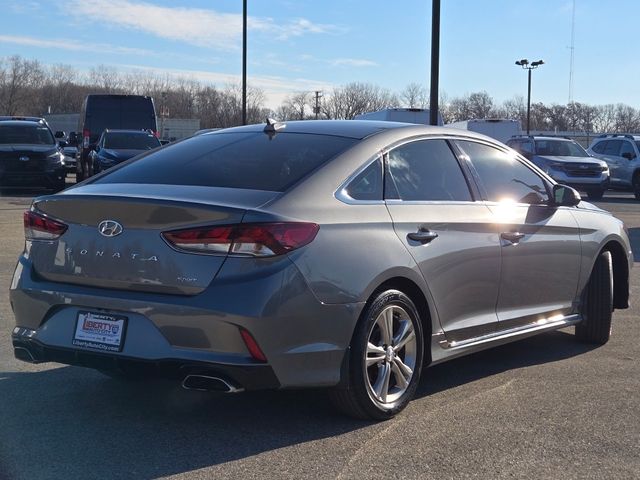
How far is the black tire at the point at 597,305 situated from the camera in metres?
6.75

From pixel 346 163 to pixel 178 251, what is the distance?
1155 mm

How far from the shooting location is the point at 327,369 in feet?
14.5

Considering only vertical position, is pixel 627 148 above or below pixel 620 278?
above

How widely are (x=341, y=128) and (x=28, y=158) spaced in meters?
17.2

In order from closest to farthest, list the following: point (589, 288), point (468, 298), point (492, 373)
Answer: point (468, 298) → point (492, 373) → point (589, 288)

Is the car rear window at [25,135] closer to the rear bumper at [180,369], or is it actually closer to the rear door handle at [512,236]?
the rear door handle at [512,236]

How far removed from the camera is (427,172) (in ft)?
17.8

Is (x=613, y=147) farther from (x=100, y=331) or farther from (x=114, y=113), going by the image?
(x=100, y=331)

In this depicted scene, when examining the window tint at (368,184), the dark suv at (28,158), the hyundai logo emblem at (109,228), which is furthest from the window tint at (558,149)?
the hyundai logo emblem at (109,228)

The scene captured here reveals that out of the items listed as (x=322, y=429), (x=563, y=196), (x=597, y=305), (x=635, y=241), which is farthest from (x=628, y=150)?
(x=322, y=429)

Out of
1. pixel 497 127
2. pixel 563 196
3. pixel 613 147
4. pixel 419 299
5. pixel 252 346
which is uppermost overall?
pixel 497 127

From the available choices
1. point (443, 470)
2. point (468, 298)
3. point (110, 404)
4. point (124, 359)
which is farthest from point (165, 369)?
point (468, 298)

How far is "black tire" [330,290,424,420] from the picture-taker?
4.57 meters

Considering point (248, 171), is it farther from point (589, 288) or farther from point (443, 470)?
point (589, 288)
